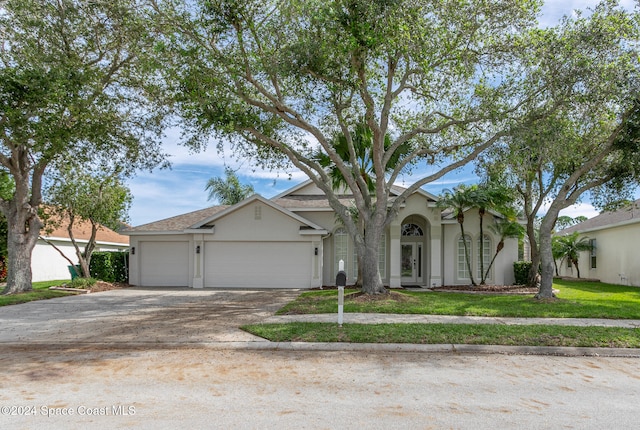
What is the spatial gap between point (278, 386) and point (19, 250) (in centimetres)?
1465

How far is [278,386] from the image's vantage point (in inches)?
221

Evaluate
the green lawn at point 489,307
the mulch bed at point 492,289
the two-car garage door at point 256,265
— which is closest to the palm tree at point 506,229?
the mulch bed at point 492,289

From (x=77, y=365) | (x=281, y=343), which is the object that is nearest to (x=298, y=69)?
(x=281, y=343)

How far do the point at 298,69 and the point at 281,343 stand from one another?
25.4ft

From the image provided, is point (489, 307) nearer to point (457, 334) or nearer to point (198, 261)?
point (457, 334)

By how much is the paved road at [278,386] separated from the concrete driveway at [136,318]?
0.09 m

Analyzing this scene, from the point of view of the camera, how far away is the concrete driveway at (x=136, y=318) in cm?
834

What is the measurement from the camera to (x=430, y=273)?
751 inches

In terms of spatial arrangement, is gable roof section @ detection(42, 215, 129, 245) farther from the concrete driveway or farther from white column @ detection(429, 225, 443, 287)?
white column @ detection(429, 225, 443, 287)

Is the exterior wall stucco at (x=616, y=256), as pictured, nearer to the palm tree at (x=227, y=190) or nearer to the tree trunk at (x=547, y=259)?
the tree trunk at (x=547, y=259)

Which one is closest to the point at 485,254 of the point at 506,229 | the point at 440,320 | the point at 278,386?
the point at 506,229

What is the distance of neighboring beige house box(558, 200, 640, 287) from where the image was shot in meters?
20.7

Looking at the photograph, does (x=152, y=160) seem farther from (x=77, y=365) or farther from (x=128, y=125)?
(x=77, y=365)

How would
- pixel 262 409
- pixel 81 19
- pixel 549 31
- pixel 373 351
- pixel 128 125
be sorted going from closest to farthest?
pixel 262 409 → pixel 373 351 → pixel 549 31 → pixel 81 19 → pixel 128 125
